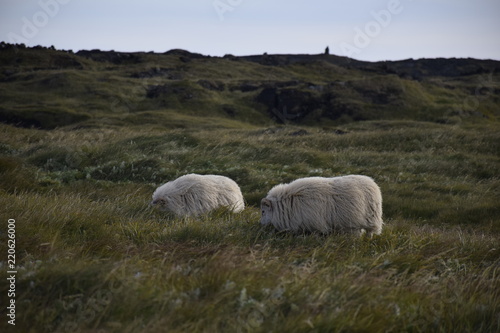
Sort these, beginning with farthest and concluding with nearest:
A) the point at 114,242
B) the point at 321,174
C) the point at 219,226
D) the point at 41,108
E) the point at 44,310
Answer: the point at 41,108, the point at 321,174, the point at 219,226, the point at 114,242, the point at 44,310

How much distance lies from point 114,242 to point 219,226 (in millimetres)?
1777

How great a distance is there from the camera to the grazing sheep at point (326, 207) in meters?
7.25

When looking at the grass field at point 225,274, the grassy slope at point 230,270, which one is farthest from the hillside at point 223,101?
the grass field at point 225,274

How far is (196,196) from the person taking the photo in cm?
920

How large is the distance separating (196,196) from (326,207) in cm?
314

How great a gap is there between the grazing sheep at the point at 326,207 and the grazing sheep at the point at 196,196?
1483 mm

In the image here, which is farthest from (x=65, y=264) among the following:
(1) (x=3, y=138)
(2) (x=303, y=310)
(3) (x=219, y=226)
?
(1) (x=3, y=138)

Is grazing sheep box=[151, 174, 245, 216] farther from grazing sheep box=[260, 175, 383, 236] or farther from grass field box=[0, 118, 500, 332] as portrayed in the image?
grazing sheep box=[260, 175, 383, 236]

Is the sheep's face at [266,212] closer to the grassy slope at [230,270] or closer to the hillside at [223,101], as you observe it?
the grassy slope at [230,270]

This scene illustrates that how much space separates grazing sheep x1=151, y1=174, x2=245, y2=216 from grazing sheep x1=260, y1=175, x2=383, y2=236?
148 cm

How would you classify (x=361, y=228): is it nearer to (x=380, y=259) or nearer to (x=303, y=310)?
(x=380, y=259)

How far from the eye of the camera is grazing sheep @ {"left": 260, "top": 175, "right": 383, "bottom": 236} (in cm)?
725

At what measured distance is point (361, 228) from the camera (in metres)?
7.39

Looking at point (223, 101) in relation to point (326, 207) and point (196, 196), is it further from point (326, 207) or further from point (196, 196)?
point (326, 207)
